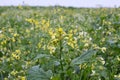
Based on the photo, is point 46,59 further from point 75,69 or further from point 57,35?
point 57,35

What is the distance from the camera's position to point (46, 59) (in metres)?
2.63

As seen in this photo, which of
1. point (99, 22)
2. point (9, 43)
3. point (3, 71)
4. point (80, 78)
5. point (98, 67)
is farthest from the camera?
point (99, 22)

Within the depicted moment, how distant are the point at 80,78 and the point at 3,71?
61 centimetres

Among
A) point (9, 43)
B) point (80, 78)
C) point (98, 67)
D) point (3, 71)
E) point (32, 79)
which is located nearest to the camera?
point (32, 79)

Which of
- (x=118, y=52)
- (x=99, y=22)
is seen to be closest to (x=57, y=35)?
(x=118, y=52)

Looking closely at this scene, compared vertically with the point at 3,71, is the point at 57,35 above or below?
above

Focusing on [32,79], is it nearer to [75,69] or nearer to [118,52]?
[75,69]

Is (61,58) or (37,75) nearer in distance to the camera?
(37,75)

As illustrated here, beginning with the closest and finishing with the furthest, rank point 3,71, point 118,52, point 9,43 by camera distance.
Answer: point 3,71 → point 118,52 → point 9,43

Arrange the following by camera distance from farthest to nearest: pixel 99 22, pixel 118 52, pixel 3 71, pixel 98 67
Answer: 1. pixel 99 22
2. pixel 118 52
3. pixel 3 71
4. pixel 98 67

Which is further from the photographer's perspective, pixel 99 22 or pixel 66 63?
pixel 99 22

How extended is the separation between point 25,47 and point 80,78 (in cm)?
144

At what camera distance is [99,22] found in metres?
4.62

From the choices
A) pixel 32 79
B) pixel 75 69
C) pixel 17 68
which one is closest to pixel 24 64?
pixel 17 68
